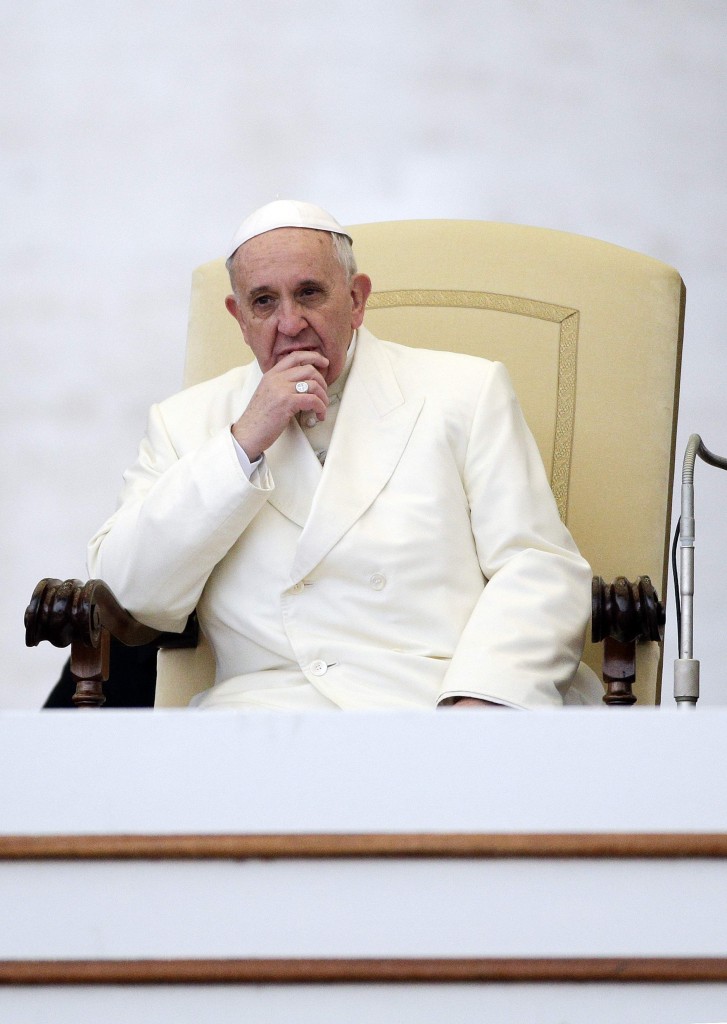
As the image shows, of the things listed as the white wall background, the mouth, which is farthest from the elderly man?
the white wall background

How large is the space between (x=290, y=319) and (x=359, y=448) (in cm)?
22

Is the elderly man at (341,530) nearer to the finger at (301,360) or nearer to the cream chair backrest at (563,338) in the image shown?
the finger at (301,360)

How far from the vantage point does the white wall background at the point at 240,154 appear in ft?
12.4

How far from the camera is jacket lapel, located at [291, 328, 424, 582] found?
200 centimetres

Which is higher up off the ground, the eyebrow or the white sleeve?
the eyebrow

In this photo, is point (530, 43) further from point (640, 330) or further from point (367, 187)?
point (640, 330)

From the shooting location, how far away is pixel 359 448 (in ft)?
6.94

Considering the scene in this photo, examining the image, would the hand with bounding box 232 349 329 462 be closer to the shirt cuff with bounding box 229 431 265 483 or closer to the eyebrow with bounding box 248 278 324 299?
the shirt cuff with bounding box 229 431 265 483

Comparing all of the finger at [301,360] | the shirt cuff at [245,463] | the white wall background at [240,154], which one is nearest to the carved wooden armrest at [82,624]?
the shirt cuff at [245,463]

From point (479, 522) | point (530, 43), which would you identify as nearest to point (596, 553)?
point (479, 522)

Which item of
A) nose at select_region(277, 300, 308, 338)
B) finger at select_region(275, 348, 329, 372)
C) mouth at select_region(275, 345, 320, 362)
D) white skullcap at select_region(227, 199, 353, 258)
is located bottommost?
finger at select_region(275, 348, 329, 372)

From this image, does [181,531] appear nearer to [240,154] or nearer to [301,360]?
[301,360]

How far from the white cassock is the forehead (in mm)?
195

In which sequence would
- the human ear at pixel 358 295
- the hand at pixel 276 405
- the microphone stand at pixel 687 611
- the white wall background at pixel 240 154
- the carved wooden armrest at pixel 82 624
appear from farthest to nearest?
1. the white wall background at pixel 240 154
2. the human ear at pixel 358 295
3. the hand at pixel 276 405
4. the carved wooden armrest at pixel 82 624
5. the microphone stand at pixel 687 611
